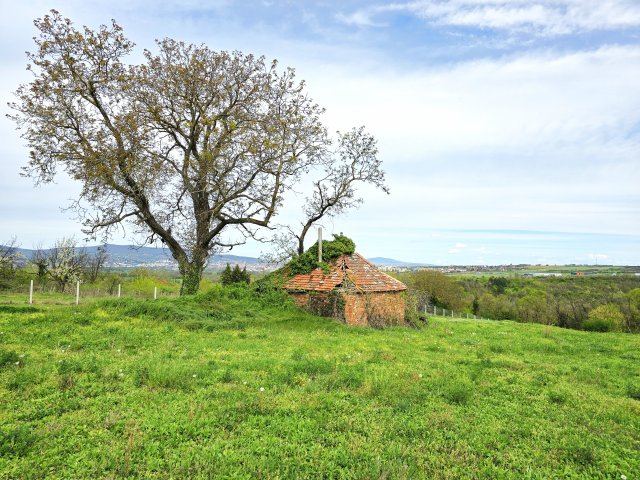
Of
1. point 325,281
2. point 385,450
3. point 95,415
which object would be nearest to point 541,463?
point 385,450

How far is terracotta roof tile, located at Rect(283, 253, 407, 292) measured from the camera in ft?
61.5

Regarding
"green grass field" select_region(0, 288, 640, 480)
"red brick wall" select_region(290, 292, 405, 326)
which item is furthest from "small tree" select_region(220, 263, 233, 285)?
"green grass field" select_region(0, 288, 640, 480)

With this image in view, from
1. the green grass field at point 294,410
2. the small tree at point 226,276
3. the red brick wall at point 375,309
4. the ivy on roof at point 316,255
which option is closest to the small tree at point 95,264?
the small tree at point 226,276

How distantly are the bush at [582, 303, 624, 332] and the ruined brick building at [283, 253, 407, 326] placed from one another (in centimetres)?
2485

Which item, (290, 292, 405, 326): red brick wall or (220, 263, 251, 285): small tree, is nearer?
(290, 292, 405, 326): red brick wall

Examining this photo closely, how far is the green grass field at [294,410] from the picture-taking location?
4.61 metres

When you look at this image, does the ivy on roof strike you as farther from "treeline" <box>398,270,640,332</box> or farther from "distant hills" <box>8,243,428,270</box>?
"treeline" <box>398,270,640,332</box>

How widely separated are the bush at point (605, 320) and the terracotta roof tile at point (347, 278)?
24709mm

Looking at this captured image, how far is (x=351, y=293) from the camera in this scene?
18141 millimetres

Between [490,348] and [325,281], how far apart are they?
817cm

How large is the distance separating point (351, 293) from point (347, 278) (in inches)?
37.0

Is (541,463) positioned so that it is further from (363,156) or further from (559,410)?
(363,156)

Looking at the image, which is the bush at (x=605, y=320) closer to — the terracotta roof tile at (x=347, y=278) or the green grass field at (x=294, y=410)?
the terracotta roof tile at (x=347, y=278)

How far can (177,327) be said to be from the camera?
13391 millimetres
